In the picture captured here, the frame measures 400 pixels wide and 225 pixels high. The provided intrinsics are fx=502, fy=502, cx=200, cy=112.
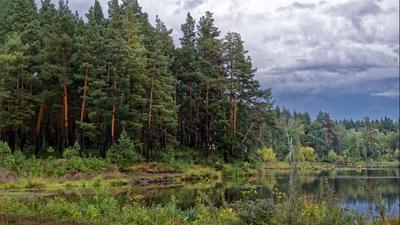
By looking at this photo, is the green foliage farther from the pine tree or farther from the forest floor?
the pine tree

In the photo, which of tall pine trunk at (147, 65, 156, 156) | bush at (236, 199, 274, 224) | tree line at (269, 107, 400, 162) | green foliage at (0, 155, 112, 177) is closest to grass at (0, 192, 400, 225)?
bush at (236, 199, 274, 224)

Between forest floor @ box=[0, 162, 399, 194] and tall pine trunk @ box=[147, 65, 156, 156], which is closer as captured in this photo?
forest floor @ box=[0, 162, 399, 194]

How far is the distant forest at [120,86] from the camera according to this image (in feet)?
163

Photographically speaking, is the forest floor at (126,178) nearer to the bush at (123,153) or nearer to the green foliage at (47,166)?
the green foliage at (47,166)

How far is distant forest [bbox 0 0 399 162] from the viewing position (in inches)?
1951

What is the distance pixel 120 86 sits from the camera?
53.2 meters

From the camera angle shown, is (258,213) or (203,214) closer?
(258,213)

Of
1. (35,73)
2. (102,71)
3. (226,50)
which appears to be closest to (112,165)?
(102,71)

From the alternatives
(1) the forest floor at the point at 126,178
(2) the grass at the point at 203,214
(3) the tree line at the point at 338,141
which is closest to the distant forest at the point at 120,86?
(1) the forest floor at the point at 126,178

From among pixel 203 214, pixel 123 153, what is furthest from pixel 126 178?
pixel 203 214

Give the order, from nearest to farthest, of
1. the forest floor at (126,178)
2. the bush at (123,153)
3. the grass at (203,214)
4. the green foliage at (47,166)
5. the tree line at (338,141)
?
the grass at (203,214) → the forest floor at (126,178) → the green foliage at (47,166) → the bush at (123,153) → the tree line at (338,141)

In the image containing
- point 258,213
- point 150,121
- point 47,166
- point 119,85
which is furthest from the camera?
point 150,121

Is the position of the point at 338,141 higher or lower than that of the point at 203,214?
higher

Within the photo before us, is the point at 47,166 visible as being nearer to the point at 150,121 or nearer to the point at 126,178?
the point at 126,178
